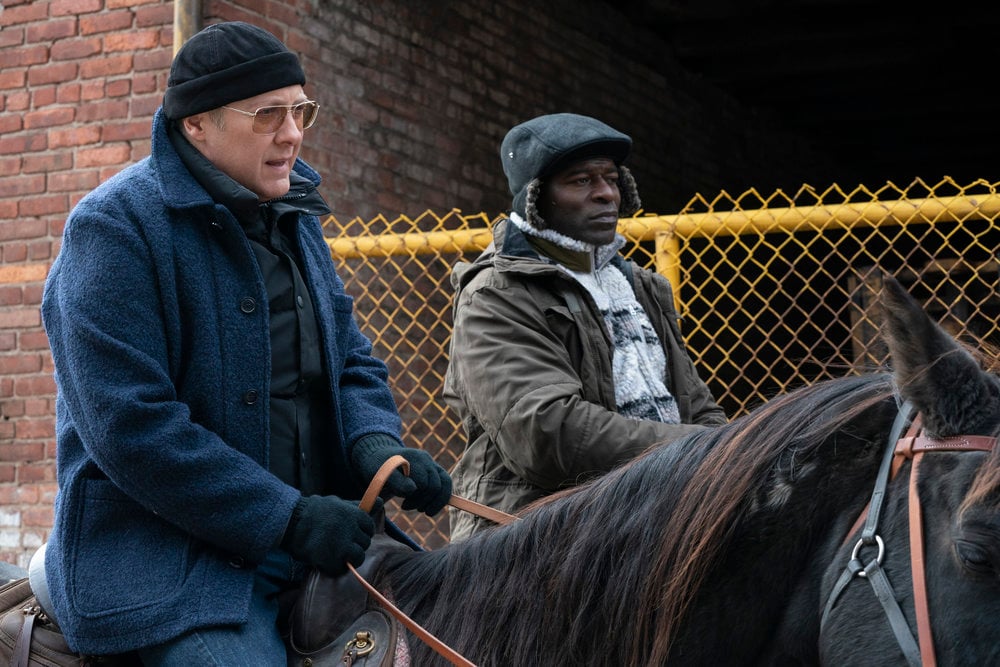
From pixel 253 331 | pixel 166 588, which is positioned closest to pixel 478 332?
pixel 253 331

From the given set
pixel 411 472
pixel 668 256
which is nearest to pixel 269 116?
pixel 411 472

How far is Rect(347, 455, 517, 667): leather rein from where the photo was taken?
2051 mm

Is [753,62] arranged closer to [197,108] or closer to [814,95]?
[814,95]

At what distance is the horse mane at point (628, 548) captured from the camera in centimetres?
190

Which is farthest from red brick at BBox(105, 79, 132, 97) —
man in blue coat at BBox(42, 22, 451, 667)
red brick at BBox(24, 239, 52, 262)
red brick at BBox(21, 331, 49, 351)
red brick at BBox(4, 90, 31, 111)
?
man in blue coat at BBox(42, 22, 451, 667)

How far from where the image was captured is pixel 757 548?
1.89 metres

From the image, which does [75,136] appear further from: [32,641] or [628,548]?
[628,548]

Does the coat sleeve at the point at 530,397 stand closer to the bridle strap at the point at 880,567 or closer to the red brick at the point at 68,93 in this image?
the bridle strap at the point at 880,567

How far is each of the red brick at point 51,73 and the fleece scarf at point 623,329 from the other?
3.55m

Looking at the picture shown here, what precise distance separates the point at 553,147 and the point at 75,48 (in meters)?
3.61

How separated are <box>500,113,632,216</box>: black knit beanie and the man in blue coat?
40.4 inches

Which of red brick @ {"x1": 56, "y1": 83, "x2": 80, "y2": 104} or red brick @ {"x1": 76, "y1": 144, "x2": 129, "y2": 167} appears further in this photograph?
red brick @ {"x1": 56, "y1": 83, "x2": 80, "y2": 104}

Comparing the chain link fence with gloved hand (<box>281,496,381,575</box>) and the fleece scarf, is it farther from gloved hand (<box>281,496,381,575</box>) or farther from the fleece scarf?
gloved hand (<box>281,496,381,575</box>)

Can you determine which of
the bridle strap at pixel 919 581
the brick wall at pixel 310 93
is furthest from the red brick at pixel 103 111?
the bridle strap at pixel 919 581
